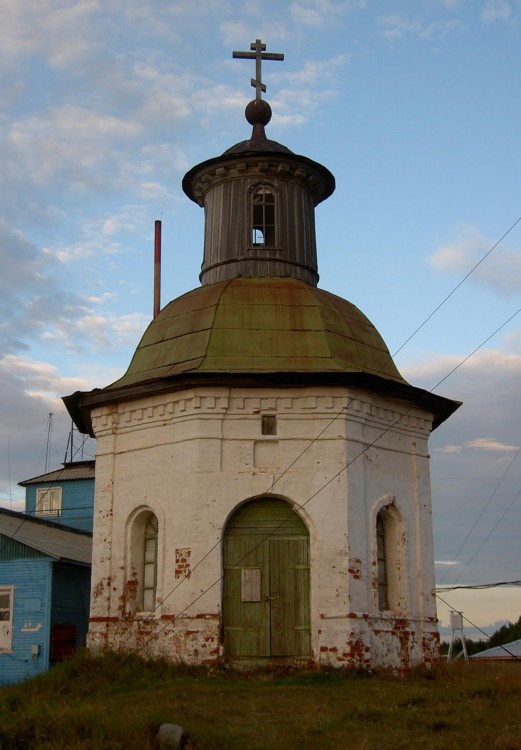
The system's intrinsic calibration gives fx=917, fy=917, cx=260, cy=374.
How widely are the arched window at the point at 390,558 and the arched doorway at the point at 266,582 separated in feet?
4.95

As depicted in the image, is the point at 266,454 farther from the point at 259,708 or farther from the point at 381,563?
the point at 259,708

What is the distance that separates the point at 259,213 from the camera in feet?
60.2

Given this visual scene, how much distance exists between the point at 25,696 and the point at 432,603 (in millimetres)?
6963

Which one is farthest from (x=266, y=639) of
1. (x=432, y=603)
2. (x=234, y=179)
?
(x=234, y=179)

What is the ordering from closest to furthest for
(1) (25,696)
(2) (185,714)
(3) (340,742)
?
(3) (340,742)
(2) (185,714)
(1) (25,696)

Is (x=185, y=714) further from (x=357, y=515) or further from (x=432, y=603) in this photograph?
(x=432, y=603)

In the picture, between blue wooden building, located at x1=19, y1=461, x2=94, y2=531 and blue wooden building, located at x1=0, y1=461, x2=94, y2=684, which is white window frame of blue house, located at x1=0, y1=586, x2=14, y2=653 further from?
blue wooden building, located at x1=19, y1=461, x2=94, y2=531

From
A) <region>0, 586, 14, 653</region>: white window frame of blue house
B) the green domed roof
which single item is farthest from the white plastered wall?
<region>0, 586, 14, 653</region>: white window frame of blue house

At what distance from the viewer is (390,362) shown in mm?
17094

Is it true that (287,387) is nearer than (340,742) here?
No

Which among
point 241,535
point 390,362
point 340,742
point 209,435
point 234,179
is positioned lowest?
point 340,742

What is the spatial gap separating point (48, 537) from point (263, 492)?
27.9 feet

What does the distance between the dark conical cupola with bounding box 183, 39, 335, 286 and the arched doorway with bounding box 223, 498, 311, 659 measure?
5089mm

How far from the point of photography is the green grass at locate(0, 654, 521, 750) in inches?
368
